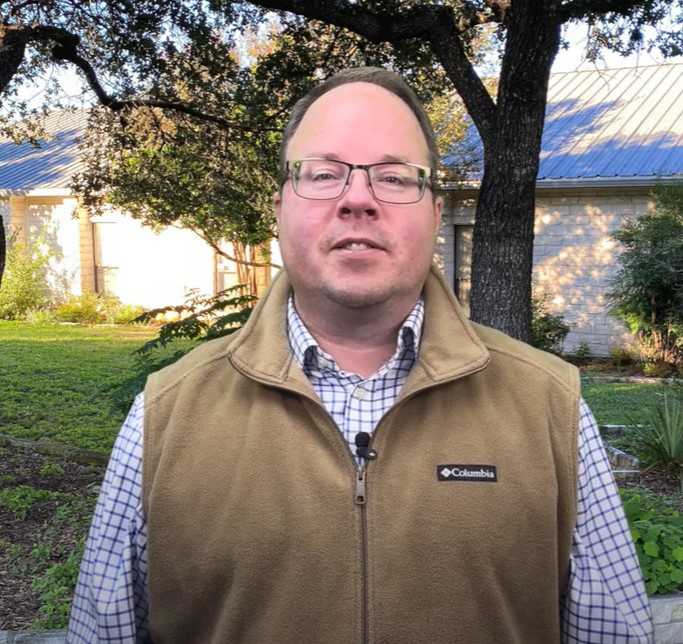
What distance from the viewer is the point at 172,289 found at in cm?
2102

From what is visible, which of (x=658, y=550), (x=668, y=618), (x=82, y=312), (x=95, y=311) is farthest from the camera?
(x=95, y=311)

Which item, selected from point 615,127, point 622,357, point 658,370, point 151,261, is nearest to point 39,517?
point 658,370

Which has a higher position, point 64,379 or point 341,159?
point 341,159

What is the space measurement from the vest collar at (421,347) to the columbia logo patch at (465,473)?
0.19m

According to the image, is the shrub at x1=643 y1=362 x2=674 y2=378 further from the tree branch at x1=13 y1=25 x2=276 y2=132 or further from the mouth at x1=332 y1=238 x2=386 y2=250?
the mouth at x1=332 y1=238 x2=386 y2=250

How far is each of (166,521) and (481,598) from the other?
0.71 meters

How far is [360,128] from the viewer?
2.04m

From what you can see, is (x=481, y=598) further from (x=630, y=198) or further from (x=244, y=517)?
(x=630, y=198)

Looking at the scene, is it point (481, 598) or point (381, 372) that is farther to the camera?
point (381, 372)

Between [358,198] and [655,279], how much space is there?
11572 millimetres

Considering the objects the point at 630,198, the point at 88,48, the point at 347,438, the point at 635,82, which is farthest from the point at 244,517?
the point at 635,82

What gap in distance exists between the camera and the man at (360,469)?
1860 mm

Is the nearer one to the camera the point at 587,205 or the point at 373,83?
the point at 373,83

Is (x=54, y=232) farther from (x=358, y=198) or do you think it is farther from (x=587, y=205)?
(x=358, y=198)
